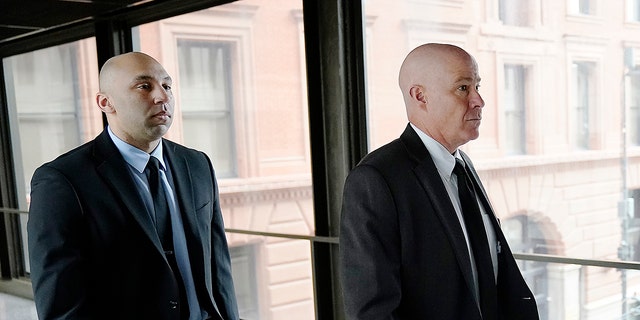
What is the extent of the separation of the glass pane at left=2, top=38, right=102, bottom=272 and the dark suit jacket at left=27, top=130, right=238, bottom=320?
171 inches

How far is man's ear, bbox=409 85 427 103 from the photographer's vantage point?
1.66 meters

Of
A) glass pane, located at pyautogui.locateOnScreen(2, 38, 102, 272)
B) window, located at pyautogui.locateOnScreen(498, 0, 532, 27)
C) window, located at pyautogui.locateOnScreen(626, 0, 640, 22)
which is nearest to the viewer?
window, located at pyautogui.locateOnScreen(626, 0, 640, 22)

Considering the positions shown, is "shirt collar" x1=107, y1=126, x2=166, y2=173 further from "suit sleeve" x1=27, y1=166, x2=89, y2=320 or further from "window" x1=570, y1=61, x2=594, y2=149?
"window" x1=570, y1=61, x2=594, y2=149

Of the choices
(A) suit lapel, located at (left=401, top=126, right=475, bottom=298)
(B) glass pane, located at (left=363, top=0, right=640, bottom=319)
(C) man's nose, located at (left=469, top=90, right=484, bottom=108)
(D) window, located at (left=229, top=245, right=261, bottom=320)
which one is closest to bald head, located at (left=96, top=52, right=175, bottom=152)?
(A) suit lapel, located at (left=401, top=126, right=475, bottom=298)

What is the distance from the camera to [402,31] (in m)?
3.82

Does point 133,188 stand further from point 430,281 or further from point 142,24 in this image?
point 142,24

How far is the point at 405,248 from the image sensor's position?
1561 millimetres

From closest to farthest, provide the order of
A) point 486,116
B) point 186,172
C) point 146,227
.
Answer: point 146,227, point 186,172, point 486,116

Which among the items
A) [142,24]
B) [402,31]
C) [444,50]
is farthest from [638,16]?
[142,24]

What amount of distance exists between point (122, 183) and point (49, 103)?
17.8 feet

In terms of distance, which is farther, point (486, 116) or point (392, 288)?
point (486, 116)

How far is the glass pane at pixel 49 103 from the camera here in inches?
249

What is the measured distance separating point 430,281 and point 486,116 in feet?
7.22

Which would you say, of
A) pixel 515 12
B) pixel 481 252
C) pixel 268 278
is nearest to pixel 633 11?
pixel 515 12
